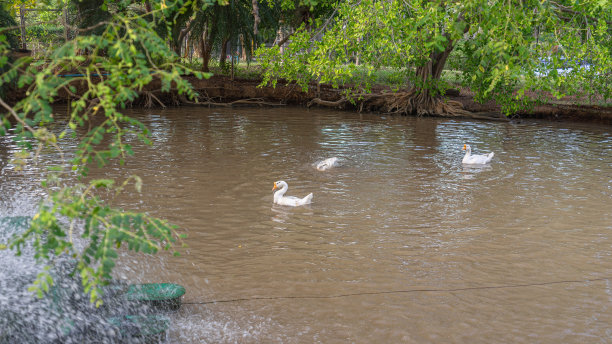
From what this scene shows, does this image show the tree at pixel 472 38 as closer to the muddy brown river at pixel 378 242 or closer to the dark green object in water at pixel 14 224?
the muddy brown river at pixel 378 242

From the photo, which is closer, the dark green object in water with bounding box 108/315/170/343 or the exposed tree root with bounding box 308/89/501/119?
the dark green object in water with bounding box 108/315/170/343

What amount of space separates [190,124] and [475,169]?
9897 mm

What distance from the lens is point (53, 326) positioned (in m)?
5.05

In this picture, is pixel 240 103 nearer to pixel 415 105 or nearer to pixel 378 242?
pixel 415 105

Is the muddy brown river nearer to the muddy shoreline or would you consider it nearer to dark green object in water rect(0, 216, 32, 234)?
dark green object in water rect(0, 216, 32, 234)

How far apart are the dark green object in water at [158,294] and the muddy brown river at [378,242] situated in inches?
6.6

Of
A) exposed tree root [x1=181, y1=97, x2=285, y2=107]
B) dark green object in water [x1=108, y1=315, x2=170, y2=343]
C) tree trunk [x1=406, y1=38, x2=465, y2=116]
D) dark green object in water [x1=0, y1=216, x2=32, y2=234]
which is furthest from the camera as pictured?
exposed tree root [x1=181, y1=97, x2=285, y2=107]

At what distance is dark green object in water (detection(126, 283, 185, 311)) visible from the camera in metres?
5.52

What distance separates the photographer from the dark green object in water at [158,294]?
217 inches

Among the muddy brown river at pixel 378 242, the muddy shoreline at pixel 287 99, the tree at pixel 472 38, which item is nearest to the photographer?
the muddy brown river at pixel 378 242

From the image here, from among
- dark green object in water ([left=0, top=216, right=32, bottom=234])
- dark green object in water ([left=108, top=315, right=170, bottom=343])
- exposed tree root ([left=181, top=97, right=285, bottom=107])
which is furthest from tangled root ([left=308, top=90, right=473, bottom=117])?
dark green object in water ([left=108, top=315, right=170, bottom=343])

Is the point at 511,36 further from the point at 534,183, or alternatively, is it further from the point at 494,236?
the point at 534,183

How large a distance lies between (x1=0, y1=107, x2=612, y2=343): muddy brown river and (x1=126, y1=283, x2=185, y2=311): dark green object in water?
0.17m

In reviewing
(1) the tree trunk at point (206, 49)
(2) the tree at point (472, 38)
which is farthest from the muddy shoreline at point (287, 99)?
(2) the tree at point (472, 38)
